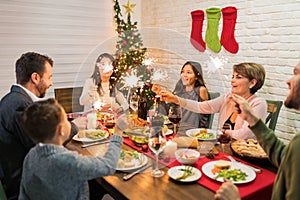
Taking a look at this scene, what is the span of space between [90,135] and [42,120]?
0.70 m

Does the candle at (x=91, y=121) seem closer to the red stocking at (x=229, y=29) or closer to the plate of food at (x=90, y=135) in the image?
the plate of food at (x=90, y=135)

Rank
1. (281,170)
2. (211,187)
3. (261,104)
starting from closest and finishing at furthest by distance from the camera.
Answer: (281,170) → (211,187) → (261,104)

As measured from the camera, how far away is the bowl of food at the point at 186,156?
133 centimetres

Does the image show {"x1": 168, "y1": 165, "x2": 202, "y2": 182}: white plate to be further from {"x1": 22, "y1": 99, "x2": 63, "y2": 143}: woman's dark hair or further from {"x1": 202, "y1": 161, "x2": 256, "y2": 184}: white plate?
{"x1": 22, "y1": 99, "x2": 63, "y2": 143}: woman's dark hair

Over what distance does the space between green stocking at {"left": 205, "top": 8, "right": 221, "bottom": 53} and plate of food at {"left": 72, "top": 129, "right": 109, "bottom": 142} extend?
1842 mm

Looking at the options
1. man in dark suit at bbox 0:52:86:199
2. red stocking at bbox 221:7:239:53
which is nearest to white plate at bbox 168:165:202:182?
man in dark suit at bbox 0:52:86:199

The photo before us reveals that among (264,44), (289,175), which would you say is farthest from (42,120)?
(264,44)

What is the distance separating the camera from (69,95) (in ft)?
9.89

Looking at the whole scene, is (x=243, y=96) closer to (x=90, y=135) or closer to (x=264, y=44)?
(x=264, y=44)

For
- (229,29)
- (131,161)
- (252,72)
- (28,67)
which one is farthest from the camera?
(229,29)

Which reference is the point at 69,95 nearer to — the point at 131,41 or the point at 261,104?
the point at 131,41

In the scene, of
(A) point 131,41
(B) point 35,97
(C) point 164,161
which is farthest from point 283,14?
(B) point 35,97

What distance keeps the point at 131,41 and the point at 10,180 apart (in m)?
1.90

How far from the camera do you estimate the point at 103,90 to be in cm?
268
